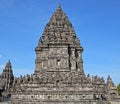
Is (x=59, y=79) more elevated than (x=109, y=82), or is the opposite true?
(x=109, y=82)

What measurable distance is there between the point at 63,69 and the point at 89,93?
9.27 metres

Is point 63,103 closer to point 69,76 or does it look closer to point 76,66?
point 69,76

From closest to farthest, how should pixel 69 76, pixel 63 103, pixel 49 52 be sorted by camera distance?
pixel 63 103 < pixel 69 76 < pixel 49 52

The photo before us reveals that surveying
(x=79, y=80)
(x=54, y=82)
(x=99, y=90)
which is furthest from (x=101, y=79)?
(x=54, y=82)

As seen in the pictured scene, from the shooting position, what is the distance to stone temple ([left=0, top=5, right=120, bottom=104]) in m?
44.2

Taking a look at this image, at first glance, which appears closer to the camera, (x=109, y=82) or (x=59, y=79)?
(x=59, y=79)

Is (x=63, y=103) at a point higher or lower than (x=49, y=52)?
lower

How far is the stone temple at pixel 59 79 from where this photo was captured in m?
44.2

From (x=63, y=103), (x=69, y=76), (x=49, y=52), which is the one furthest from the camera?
(x=49, y=52)

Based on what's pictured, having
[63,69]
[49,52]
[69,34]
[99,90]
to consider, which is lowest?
[99,90]

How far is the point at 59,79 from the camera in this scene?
46062 mm

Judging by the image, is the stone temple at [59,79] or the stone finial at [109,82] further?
the stone finial at [109,82]

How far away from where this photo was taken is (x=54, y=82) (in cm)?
4562

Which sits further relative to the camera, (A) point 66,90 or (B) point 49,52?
(B) point 49,52
